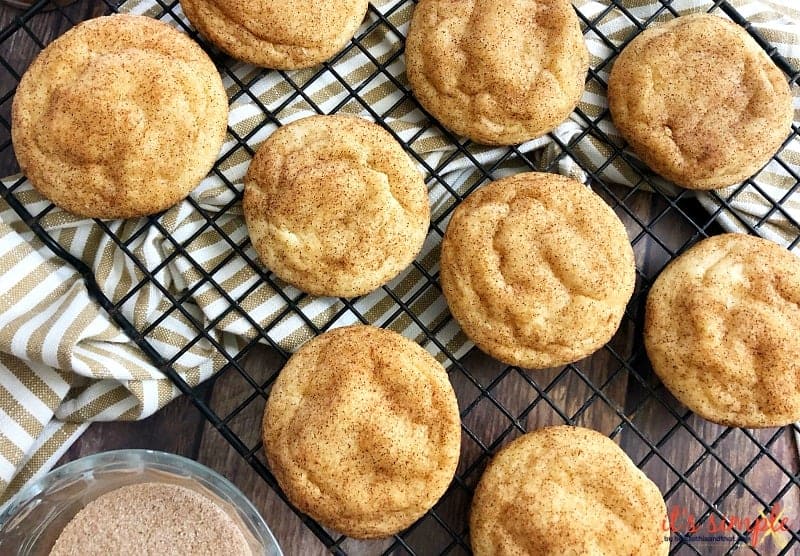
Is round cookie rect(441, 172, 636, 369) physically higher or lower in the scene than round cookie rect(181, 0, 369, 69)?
lower

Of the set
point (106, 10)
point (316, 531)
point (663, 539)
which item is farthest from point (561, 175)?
point (106, 10)

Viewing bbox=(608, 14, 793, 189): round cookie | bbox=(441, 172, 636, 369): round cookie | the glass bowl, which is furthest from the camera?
bbox=(608, 14, 793, 189): round cookie

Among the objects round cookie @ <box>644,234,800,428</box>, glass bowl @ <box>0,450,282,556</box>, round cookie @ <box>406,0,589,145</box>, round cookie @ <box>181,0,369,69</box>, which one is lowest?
round cookie @ <box>644,234,800,428</box>

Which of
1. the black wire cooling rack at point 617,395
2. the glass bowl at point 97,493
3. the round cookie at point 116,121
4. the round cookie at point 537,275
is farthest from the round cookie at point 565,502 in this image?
the round cookie at point 116,121

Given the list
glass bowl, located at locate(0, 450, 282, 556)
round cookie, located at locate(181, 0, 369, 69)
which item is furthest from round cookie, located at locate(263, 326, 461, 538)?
round cookie, located at locate(181, 0, 369, 69)

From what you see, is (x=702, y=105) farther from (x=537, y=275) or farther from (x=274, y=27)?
(x=274, y=27)

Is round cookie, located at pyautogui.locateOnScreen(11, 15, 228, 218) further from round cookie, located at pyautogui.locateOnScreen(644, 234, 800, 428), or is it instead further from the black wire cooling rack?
round cookie, located at pyautogui.locateOnScreen(644, 234, 800, 428)

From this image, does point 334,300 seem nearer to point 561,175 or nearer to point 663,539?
point 561,175
